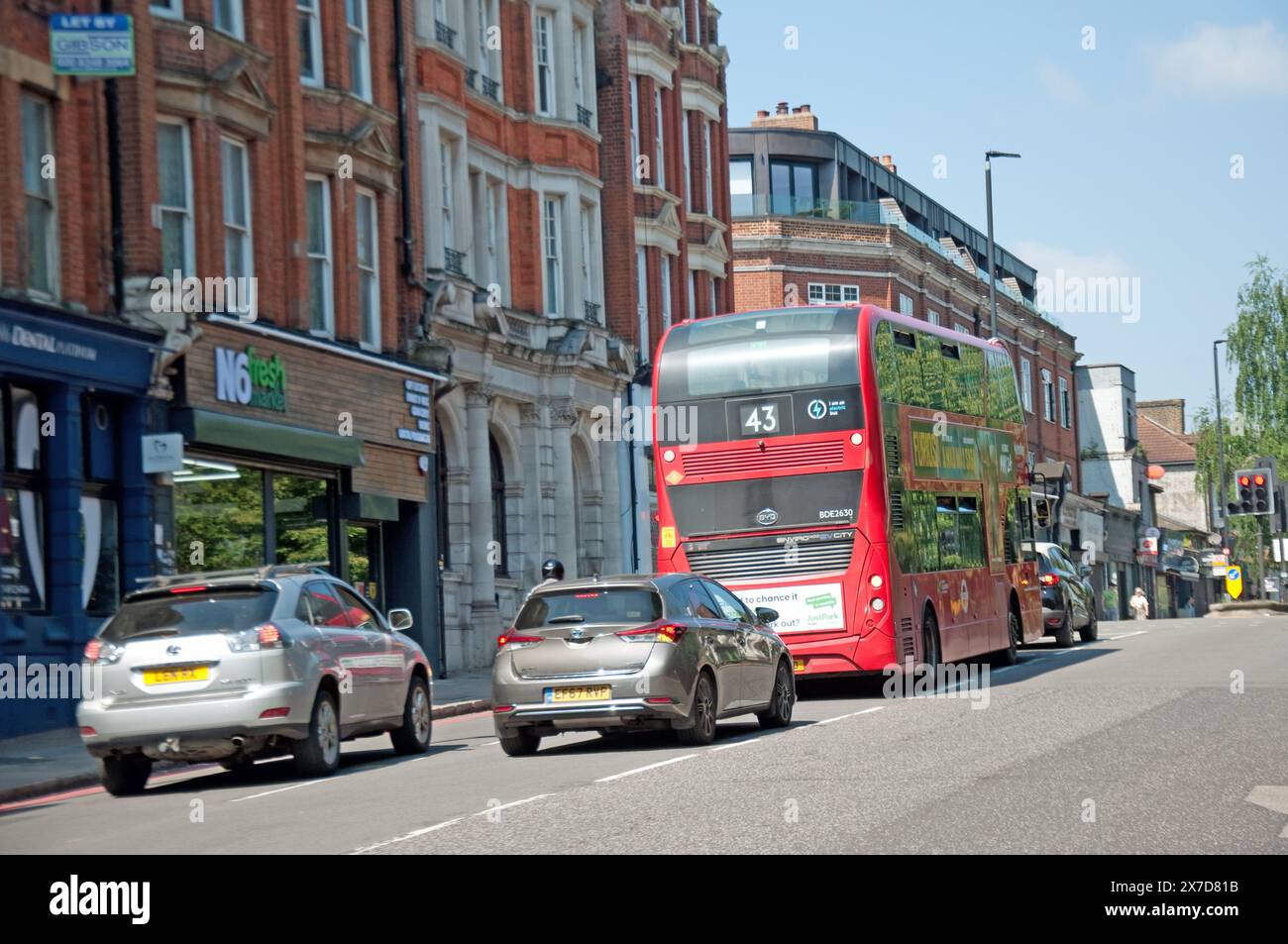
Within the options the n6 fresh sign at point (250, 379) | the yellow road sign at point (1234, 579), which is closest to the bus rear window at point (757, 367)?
the n6 fresh sign at point (250, 379)

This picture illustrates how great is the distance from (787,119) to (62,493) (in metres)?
49.9

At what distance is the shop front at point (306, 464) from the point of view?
25734mm

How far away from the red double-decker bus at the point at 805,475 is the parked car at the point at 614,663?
4.88 m

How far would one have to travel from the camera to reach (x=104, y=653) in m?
15.4

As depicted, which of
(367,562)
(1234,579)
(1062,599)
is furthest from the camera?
(1234,579)

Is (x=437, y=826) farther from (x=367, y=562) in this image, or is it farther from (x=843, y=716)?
(x=367, y=562)

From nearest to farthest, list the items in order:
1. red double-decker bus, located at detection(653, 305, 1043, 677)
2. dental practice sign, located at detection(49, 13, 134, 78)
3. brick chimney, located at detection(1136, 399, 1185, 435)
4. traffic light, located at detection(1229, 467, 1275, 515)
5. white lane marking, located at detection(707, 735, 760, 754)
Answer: white lane marking, located at detection(707, 735, 760, 754) → red double-decker bus, located at detection(653, 305, 1043, 677) → dental practice sign, located at detection(49, 13, 134, 78) → traffic light, located at detection(1229, 467, 1275, 515) → brick chimney, located at detection(1136, 399, 1185, 435)

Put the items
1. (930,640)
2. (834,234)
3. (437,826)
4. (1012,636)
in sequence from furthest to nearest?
(834,234)
(1012,636)
(930,640)
(437,826)

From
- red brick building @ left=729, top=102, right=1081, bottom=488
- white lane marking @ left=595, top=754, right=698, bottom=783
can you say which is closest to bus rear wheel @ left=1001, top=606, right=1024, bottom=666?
white lane marking @ left=595, top=754, right=698, bottom=783

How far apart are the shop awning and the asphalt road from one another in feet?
19.3

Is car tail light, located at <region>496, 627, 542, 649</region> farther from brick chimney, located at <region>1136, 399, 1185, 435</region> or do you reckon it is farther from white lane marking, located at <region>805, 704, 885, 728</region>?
brick chimney, located at <region>1136, 399, 1185, 435</region>

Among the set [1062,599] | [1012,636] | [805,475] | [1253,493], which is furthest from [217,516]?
[1253,493]

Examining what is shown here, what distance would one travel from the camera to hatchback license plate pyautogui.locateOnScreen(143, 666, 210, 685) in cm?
1528
